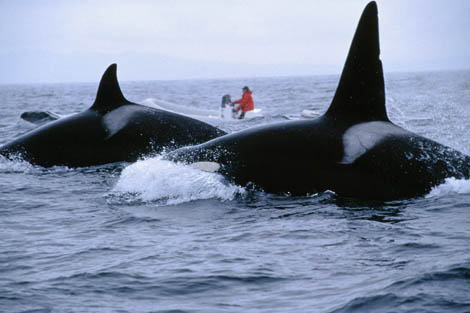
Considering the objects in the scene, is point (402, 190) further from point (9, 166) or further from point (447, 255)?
point (9, 166)

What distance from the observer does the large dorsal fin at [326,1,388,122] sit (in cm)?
905

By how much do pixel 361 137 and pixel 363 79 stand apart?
0.80m

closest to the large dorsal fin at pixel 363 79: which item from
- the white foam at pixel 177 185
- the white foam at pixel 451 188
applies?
the white foam at pixel 451 188

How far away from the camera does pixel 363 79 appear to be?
9219mm

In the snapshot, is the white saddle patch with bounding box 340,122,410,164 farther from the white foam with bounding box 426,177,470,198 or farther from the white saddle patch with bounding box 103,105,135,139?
the white saddle patch with bounding box 103,105,135,139

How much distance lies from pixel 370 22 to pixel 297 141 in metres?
1.89

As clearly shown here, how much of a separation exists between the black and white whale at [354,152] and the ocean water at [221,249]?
0.74 feet

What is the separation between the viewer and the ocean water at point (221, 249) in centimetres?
552

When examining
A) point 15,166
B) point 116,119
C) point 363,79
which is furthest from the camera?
point 15,166

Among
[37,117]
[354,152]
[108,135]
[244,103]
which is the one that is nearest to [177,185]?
[354,152]

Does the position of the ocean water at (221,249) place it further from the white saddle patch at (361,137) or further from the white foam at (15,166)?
the white foam at (15,166)

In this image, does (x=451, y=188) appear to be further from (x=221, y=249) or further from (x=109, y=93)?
(x=109, y=93)

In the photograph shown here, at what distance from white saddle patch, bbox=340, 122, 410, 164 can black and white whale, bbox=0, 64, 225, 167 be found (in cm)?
466

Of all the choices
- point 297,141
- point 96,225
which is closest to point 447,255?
point 297,141
